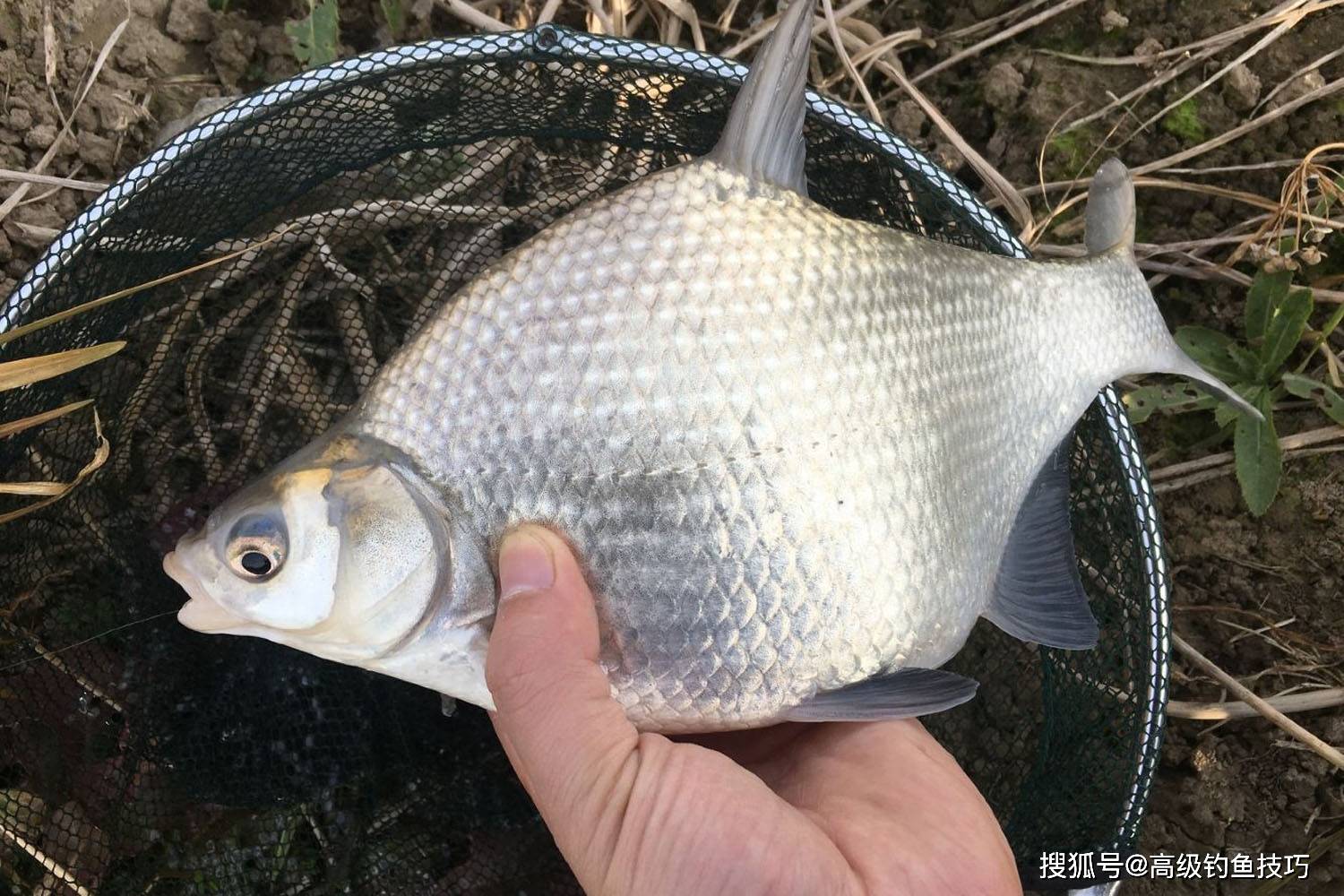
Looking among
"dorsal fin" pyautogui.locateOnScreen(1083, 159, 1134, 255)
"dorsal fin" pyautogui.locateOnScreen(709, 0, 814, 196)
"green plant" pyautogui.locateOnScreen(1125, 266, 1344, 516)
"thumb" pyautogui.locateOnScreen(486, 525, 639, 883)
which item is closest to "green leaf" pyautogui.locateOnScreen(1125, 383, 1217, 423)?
"green plant" pyautogui.locateOnScreen(1125, 266, 1344, 516)

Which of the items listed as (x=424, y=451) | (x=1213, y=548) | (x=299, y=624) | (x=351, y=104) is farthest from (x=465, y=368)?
(x=1213, y=548)

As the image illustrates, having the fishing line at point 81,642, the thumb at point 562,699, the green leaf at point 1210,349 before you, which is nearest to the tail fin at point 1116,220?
the green leaf at point 1210,349

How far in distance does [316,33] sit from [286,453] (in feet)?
3.45

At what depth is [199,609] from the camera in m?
1.39

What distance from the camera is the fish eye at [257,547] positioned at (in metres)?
1.32

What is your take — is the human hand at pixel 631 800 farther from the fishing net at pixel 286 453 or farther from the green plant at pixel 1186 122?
the green plant at pixel 1186 122

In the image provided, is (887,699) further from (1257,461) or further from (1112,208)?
(1257,461)

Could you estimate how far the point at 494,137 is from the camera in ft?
6.48

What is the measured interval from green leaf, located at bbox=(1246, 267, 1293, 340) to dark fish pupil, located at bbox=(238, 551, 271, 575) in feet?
7.70

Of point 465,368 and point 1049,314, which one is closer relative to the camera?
point 465,368

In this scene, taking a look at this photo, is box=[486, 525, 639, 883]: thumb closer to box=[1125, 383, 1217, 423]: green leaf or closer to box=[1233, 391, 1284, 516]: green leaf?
box=[1125, 383, 1217, 423]: green leaf

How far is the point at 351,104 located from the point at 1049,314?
4.63ft

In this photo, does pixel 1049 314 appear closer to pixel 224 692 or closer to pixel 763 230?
pixel 763 230

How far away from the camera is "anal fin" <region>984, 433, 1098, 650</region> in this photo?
5.62ft
